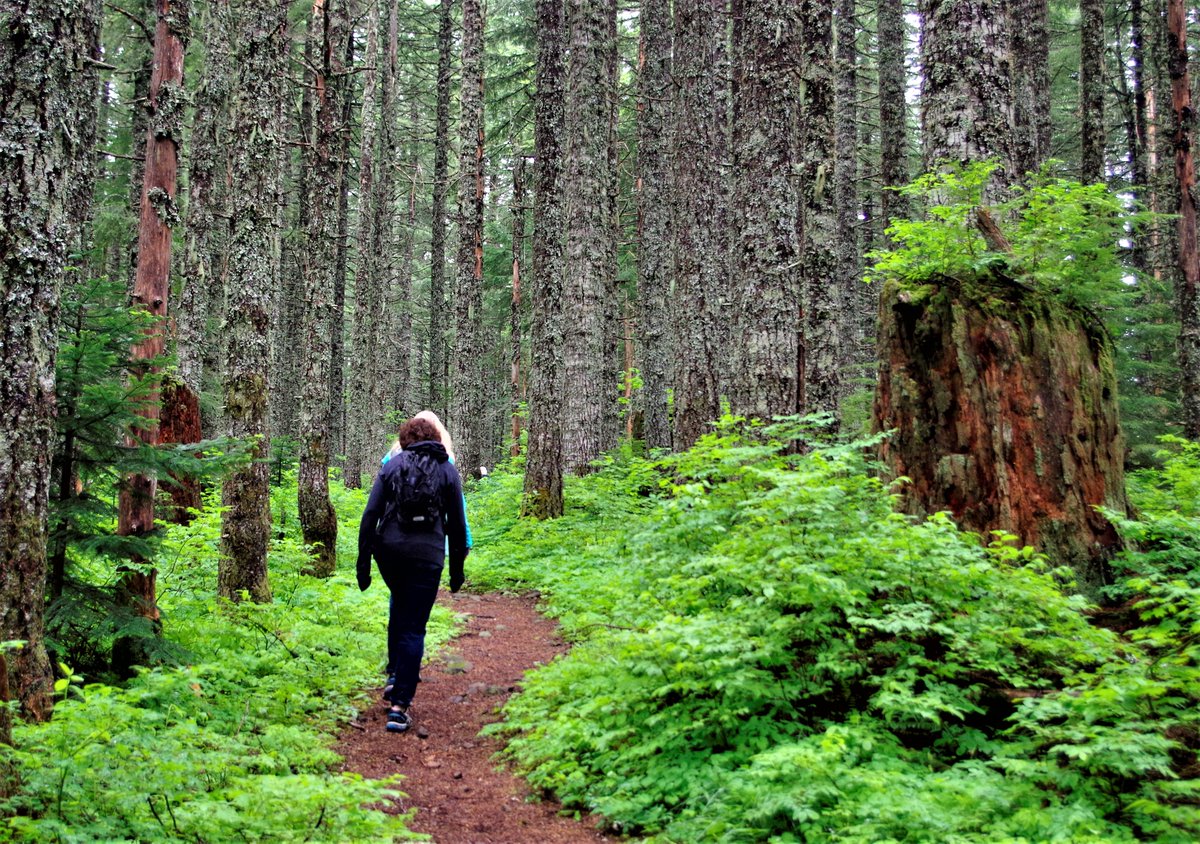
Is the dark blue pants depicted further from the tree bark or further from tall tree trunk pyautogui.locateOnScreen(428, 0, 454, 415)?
tall tree trunk pyautogui.locateOnScreen(428, 0, 454, 415)

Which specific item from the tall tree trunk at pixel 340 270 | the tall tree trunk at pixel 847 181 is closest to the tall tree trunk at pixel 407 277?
the tall tree trunk at pixel 340 270

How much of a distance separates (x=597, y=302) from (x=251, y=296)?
316 inches

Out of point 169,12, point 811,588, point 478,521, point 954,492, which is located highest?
point 169,12

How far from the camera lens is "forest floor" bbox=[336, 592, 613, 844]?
427 cm

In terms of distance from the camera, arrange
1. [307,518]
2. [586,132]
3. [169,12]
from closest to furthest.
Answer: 1. [169,12]
2. [307,518]
3. [586,132]

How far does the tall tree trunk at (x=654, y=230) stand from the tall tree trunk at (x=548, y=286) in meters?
4.80

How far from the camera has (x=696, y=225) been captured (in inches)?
580

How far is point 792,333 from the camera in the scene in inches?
338

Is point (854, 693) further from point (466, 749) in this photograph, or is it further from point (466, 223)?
point (466, 223)

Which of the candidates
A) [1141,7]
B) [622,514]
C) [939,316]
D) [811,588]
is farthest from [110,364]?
[1141,7]

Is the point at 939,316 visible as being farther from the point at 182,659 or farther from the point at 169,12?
the point at 169,12

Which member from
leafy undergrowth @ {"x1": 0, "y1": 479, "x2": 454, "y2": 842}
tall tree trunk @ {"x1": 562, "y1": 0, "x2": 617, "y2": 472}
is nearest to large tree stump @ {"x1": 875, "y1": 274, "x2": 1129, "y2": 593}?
leafy undergrowth @ {"x1": 0, "y1": 479, "x2": 454, "y2": 842}

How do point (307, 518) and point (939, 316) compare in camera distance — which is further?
point (307, 518)

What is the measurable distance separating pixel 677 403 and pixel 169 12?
942cm
